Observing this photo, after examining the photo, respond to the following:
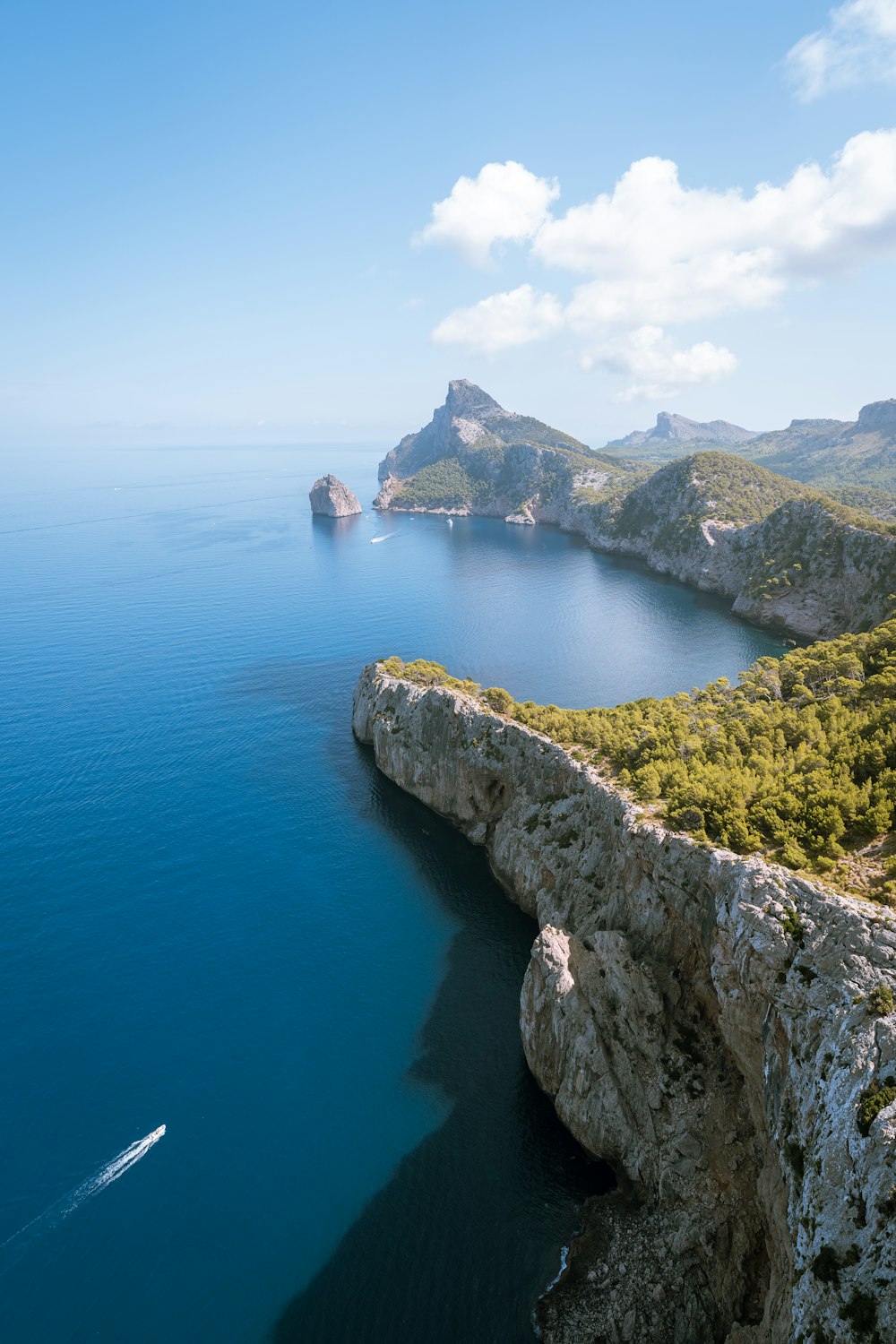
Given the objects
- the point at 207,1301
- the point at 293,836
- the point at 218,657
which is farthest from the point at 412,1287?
the point at 218,657

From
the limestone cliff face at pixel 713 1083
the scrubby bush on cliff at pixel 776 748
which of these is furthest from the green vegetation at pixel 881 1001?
the scrubby bush on cliff at pixel 776 748

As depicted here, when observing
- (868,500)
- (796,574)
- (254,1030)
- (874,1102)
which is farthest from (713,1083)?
(868,500)

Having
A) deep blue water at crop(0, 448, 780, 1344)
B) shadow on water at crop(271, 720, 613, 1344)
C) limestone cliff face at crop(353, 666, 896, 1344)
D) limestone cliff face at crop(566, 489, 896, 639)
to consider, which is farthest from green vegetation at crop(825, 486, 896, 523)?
shadow on water at crop(271, 720, 613, 1344)

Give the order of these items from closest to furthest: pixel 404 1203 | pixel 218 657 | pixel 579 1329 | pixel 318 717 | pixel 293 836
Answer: pixel 579 1329 → pixel 404 1203 → pixel 293 836 → pixel 318 717 → pixel 218 657

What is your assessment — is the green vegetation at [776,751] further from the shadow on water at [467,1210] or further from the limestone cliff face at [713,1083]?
the shadow on water at [467,1210]

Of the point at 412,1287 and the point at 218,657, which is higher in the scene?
the point at 218,657

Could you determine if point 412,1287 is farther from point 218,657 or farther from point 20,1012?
point 218,657
